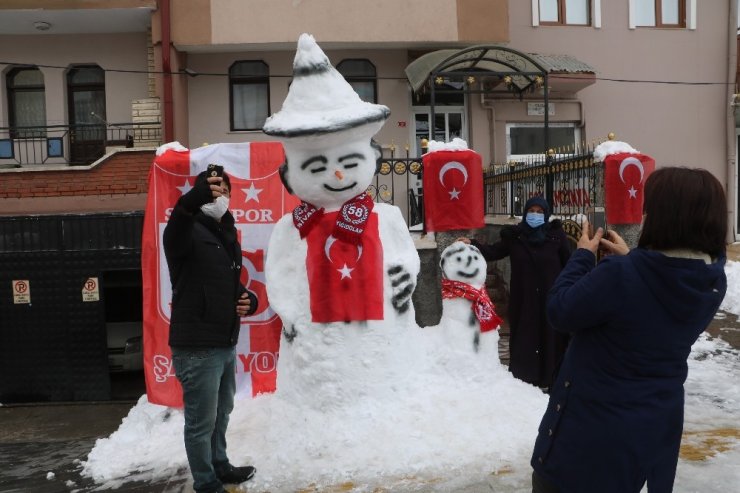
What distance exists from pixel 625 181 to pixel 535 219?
5.22 feet

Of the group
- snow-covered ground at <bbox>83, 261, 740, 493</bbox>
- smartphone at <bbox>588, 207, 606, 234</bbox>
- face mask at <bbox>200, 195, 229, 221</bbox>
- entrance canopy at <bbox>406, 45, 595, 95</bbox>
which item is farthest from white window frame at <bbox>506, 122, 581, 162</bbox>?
face mask at <bbox>200, 195, 229, 221</bbox>

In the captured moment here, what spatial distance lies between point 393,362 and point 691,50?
1253 centimetres

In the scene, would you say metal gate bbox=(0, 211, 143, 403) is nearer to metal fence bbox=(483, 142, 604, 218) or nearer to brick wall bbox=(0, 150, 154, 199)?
brick wall bbox=(0, 150, 154, 199)

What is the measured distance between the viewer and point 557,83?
467 inches

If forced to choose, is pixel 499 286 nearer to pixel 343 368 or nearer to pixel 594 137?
pixel 343 368

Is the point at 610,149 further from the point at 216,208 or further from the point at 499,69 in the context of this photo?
the point at 499,69

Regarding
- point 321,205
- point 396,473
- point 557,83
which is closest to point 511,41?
point 557,83

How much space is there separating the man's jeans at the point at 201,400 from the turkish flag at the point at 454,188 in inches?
103

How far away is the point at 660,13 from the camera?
1327cm

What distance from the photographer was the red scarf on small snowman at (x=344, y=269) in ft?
13.1

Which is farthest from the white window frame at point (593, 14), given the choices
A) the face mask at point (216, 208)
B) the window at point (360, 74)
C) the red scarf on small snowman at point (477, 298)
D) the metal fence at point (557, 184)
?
the face mask at point (216, 208)

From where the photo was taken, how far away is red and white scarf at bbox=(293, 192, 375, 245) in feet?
13.1

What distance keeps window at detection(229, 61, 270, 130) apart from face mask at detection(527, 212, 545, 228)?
8.85m

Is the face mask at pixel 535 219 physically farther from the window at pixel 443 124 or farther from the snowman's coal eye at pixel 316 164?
the window at pixel 443 124
